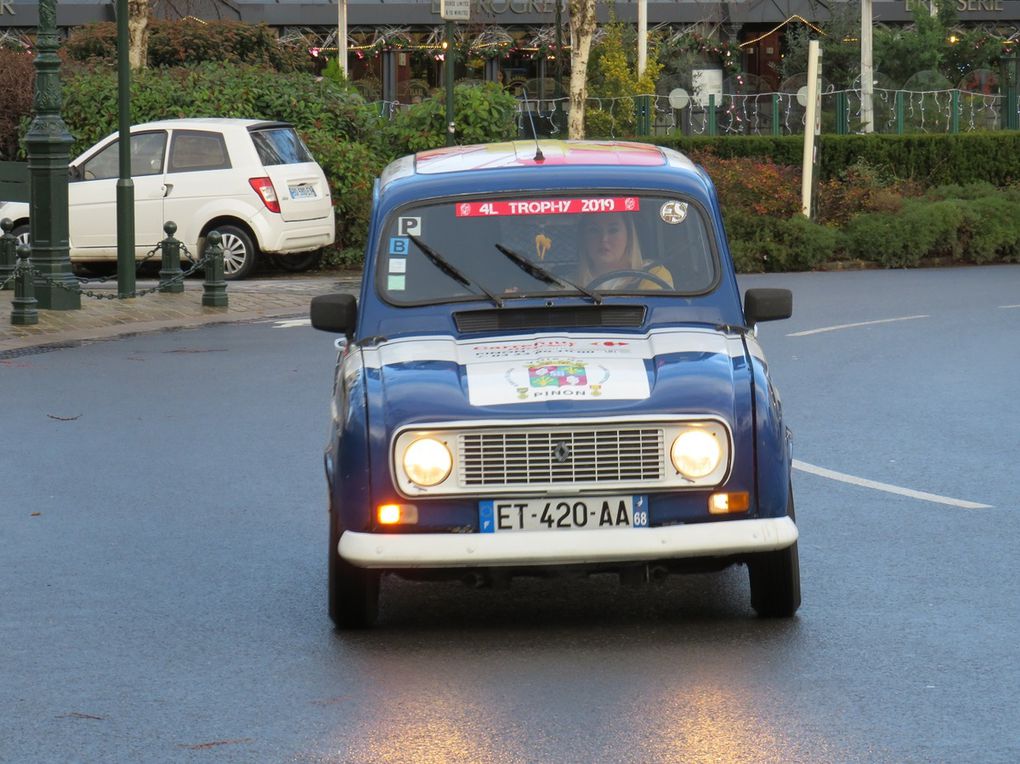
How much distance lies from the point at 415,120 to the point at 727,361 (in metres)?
22.3

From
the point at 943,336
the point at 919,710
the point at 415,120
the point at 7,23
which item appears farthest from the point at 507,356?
the point at 7,23

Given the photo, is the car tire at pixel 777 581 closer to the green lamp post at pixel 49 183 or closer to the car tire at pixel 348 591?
the car tire at pixel 348 591

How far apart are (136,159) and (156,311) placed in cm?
425

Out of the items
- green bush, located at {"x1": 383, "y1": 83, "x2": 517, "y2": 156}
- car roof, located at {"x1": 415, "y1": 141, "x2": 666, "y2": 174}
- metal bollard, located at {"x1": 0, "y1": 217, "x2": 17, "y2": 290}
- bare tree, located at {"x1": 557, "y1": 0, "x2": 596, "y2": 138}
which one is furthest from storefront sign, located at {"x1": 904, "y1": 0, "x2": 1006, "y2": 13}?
car roof, located at {"x1": 415, "y1": 141, "x2": 666, "y2": 174}

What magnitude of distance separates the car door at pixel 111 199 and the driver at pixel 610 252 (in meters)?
15.7

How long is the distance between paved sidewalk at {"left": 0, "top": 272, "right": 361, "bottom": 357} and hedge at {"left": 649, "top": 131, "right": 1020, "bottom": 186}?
Result: 11553mm

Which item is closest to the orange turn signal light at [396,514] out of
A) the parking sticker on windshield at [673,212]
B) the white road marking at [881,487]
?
the parking sticker on windshield at [673,212]

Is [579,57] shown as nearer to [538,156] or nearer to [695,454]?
[538,156]

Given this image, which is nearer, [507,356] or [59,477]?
[507,356]

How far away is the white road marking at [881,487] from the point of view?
9328 millimetres

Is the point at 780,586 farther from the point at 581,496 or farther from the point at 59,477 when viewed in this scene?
the point at 59,477

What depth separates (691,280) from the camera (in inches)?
299

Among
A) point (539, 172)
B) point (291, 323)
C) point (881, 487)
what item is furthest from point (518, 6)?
point (539, 172)

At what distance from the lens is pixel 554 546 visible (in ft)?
21.1
